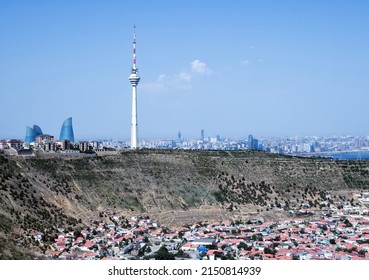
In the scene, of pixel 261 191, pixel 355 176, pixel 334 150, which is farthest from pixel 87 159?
pixel 334 150

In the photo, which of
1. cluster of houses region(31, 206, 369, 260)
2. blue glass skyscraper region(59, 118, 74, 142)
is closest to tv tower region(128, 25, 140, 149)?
blue glass skyscraper region(59, 118, 74, 142)

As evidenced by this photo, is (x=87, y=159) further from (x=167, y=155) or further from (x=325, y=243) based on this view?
(x=325, y=243)

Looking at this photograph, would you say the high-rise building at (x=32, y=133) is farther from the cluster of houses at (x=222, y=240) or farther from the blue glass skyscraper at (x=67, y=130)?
the cluster of houses at (x=222, y=240)

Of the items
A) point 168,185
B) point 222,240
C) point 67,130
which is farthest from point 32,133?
point 222,240

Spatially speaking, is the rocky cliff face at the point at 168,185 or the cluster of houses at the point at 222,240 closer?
the cluster of houses at the point at 222,240

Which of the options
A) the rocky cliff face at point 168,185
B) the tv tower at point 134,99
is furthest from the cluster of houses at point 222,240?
the tv tower at point 134,99

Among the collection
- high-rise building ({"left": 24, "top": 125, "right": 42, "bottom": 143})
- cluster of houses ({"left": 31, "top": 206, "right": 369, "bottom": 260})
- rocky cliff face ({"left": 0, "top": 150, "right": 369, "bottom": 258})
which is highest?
high-rise building ({"left": 24, "top": 125, "right": 42, "bottom": 143})

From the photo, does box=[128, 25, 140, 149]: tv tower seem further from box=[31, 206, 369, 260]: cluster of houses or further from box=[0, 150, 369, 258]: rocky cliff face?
box=[31, 206, 369, 260]: cluster of houses
